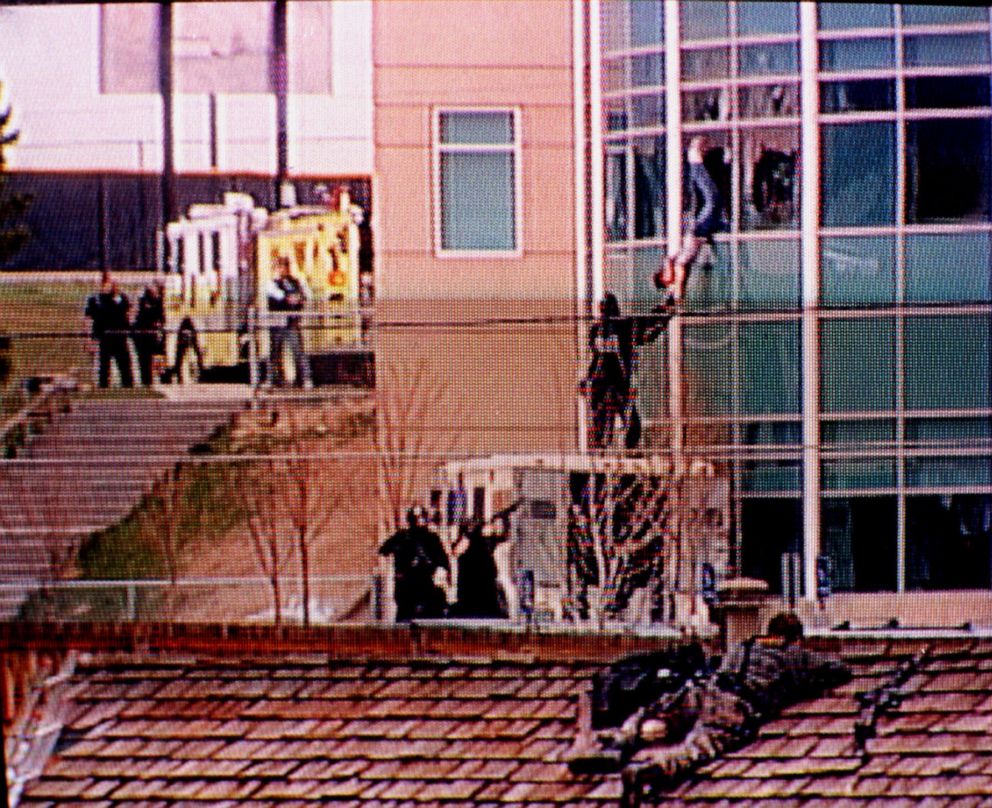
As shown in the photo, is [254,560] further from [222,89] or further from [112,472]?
[222,89]

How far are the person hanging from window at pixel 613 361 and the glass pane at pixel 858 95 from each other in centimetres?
41

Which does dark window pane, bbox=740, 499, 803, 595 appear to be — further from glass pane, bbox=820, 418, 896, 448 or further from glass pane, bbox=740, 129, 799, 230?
glass pane, bbox=740, 129, 799, 230

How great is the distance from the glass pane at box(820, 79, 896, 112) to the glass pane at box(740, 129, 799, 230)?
0.23 feet

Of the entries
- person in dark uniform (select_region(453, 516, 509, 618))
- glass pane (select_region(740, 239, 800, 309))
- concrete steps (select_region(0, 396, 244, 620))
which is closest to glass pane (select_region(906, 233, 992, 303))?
glass pane (select_region(740, 239, 800, 309))

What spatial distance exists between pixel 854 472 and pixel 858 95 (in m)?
0.58

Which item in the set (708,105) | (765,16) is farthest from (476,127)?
(765,16)

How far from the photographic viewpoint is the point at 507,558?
251cm

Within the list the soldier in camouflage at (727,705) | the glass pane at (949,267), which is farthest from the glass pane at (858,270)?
the soldier in camouflage at (727,705)

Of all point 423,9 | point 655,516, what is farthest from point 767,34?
point 655,516

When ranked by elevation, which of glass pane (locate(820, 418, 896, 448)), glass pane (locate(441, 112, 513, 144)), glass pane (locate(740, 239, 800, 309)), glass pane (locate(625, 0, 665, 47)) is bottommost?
glass pane (locate(820, 418, 896, 448))

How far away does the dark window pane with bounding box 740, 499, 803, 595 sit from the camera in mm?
2490

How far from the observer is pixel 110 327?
2.51 meters

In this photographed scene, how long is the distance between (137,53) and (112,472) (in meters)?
0.66

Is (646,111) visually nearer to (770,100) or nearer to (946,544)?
(770,100)
